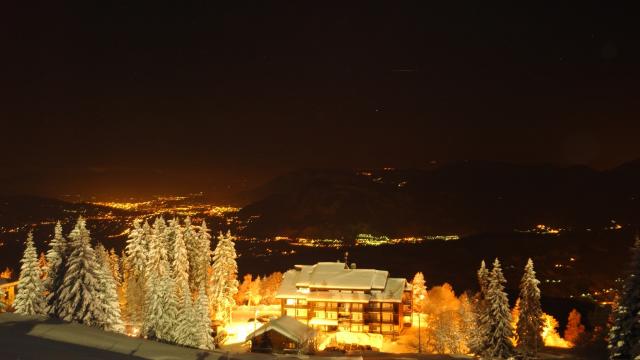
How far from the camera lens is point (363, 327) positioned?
5750 cm

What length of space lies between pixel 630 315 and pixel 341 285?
32.4 metres

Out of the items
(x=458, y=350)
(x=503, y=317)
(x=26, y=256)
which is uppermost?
(x=26, y=256)

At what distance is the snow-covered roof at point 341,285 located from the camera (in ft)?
191

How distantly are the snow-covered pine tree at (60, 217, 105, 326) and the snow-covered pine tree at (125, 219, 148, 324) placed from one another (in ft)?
42.3

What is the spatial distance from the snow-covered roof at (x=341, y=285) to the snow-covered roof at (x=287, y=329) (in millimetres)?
10262

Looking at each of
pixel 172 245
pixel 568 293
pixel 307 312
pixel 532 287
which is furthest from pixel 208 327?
pixel 568 293

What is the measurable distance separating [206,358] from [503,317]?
28.6m

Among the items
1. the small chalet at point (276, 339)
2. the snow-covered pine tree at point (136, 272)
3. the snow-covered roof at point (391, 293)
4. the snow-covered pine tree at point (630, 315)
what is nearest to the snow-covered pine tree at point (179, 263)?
the snow-covered pine tree at point (136, 272)

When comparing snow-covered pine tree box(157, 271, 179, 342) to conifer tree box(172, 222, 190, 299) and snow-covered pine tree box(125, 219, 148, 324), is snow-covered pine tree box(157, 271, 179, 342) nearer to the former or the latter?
conifer tree box(172, 222, 190, 299)

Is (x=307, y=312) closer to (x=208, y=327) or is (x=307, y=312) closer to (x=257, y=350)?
(x=257, y=350)

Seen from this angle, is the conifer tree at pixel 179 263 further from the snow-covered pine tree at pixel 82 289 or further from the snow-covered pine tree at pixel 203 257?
the snow-covered pine tree at pixel 82 289

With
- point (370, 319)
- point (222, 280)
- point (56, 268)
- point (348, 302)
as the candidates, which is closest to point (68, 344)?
point (56, 268)

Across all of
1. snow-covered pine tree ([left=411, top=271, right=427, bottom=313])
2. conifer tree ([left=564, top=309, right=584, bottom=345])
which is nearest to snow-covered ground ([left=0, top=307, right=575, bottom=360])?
snow-covered pine tree ([left=411, top=271, right=427, bottom=313])

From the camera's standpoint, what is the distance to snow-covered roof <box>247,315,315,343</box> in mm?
45312
